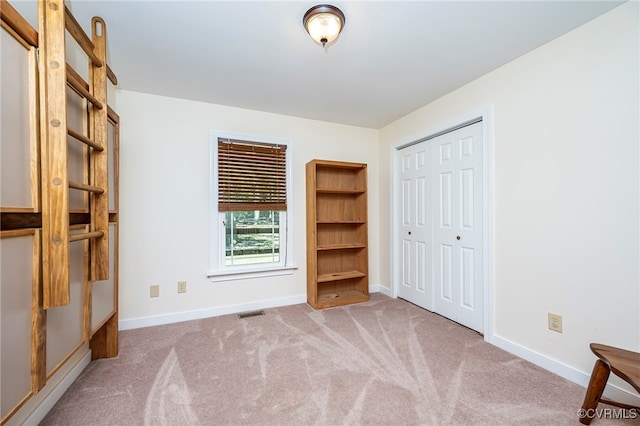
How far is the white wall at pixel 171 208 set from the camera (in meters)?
2.63

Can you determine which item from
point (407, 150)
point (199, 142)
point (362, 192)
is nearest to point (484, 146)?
point (407, 150)

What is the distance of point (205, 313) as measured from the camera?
2.87 meters

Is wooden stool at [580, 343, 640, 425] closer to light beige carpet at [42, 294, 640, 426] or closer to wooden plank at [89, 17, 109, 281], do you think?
light beige carpet at [42, 294, 640, 426]

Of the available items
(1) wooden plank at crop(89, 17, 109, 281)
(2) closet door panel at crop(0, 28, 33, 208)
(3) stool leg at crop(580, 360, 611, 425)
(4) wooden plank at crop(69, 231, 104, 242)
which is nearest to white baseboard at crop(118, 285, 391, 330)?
(1) wooden plank at crop(89, 17, 109, 281)

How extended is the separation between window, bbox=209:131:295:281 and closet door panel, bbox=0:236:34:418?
1784 millimetres

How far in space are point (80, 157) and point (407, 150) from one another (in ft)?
10.4

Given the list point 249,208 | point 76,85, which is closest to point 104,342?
point 249,208

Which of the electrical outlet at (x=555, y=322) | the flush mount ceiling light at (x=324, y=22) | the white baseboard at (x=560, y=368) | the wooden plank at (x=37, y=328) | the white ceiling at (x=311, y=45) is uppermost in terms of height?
the white ceiling at (x=311, y=45)

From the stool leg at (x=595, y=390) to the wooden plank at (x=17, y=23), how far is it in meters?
3.13

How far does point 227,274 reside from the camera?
2.96 meters

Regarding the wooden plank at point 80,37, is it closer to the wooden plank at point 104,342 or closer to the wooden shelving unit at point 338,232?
the wooden plank at point 104,342

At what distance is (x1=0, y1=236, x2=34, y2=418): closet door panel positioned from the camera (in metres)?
1.00

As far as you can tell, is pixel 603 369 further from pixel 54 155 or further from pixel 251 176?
pixel 251 176
